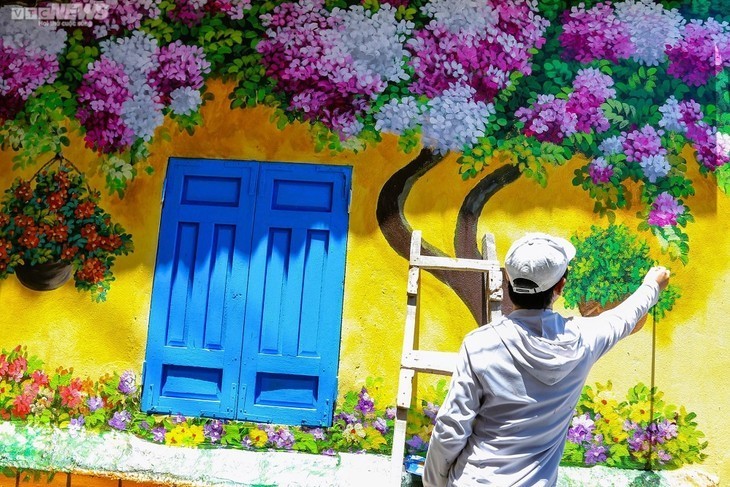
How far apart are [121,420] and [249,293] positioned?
3.32 ft

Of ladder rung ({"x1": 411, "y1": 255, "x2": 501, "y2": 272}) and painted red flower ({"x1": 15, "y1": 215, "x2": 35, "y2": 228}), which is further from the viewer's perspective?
painted red flower ({"x1": 15, "y1": 215, "x2": 35, "y2": 228})

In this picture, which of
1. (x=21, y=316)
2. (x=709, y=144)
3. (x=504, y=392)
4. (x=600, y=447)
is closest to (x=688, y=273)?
(x=709, y=144)

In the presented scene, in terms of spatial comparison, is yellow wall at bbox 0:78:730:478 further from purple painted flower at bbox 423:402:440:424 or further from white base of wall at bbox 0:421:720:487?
white base of wall at bbox 0:421:720:487

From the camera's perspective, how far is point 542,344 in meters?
1.75

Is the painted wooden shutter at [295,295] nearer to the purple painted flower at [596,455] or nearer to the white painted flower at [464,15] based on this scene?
the white painted flower at [464,15]

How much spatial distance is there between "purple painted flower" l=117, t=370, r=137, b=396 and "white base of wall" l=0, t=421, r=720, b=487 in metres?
0.24

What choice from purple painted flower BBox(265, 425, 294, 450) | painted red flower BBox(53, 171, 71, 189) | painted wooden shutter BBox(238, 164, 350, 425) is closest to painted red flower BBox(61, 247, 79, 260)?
painted red flower BBox(53, 171, 71, 189)

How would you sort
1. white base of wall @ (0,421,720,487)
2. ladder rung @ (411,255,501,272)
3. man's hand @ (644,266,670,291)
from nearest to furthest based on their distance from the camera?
man's hand @ (644,266,670,291) < ladder rung @ (411,255,501,272) < white base of wall @ (0,421,720,487)

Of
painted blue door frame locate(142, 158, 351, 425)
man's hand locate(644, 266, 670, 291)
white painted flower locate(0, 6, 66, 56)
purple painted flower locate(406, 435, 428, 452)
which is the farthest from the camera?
white painted flower locate(0, 6, 66, 56)

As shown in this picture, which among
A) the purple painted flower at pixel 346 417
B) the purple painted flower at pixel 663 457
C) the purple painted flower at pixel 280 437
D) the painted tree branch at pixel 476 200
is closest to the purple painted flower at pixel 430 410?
the purple painted flower at pixel 346 417

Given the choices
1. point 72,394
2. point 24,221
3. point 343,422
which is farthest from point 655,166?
point 24,221

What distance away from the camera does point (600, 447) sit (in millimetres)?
3432

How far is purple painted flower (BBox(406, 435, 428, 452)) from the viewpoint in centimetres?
347

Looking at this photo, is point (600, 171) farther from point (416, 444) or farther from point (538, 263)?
point (538, 263)
